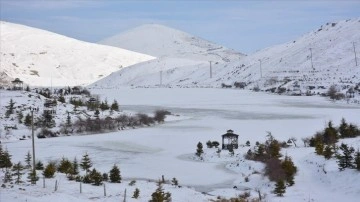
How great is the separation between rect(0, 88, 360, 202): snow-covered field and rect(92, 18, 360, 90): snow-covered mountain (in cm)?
2930

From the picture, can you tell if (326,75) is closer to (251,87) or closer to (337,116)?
(251,87)

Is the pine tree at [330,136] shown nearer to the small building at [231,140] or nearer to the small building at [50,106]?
the small building at [231,140]

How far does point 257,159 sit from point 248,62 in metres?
100

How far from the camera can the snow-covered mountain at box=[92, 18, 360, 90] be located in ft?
286

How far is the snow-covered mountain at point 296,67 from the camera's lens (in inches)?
3433

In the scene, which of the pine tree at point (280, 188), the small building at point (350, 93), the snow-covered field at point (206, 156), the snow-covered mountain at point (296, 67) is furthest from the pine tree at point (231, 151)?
the snow-covered mountain at point (296, 67)

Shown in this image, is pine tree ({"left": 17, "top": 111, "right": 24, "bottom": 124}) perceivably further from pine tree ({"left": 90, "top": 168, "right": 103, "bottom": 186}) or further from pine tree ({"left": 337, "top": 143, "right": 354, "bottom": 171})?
pine tree ({"left": 337, "top": 143, "right": 354, "bottom": 171})

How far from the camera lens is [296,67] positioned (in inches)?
3967

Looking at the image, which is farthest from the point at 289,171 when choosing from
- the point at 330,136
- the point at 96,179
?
the point at 330,136

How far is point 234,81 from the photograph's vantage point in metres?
107

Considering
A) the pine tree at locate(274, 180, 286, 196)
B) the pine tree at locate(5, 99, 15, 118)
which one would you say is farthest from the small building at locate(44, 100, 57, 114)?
the pine tree at locate(274, 180, 286, 196)

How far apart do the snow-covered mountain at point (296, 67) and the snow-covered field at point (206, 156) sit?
2930cm

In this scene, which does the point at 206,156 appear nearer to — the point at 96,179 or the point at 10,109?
the point at 96,179

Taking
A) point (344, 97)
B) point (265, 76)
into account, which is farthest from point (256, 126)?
point (265, 76)
